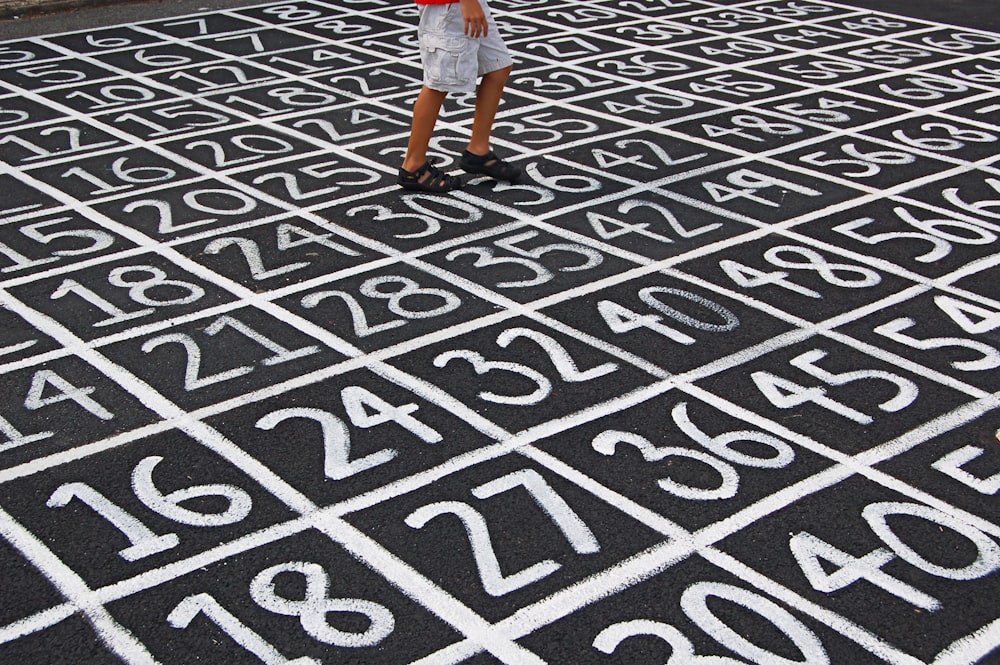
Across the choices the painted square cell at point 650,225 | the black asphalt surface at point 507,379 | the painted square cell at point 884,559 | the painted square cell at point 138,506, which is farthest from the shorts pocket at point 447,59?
the painted square cell at point 884,559

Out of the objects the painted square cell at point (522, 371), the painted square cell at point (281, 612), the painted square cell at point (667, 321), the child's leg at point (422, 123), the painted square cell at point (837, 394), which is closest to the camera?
the painted square cell at point (281, 612)

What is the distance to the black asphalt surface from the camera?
3229 mm

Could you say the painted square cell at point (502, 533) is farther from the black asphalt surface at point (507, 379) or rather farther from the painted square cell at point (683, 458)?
the painted square cell at point (683, 458)

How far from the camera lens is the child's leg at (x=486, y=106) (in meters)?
6.12

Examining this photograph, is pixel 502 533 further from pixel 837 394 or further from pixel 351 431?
pixel 837 394

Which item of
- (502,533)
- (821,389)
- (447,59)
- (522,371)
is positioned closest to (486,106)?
(447,59)

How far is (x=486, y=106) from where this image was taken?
6.22 m

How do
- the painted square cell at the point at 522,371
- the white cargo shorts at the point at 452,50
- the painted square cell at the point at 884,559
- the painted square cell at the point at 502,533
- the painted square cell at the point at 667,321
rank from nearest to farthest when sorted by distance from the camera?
the painted square cell at the point at 884,559 < the painted square cell at the point at 502,533 < the painted square cell at the point at 522,371 < the painted square cell at the point at 667,321 < the white cargo shorts at the point at 452,50

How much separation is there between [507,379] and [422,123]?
7.00 ft

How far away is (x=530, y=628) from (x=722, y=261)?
264cm

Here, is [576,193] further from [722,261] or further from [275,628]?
[275,628]

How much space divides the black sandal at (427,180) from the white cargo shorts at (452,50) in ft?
1.37

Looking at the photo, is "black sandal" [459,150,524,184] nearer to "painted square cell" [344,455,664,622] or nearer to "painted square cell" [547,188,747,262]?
"painted square cell" [547,188,747,262]

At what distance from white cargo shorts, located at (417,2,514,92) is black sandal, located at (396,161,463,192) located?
0.42 meters
